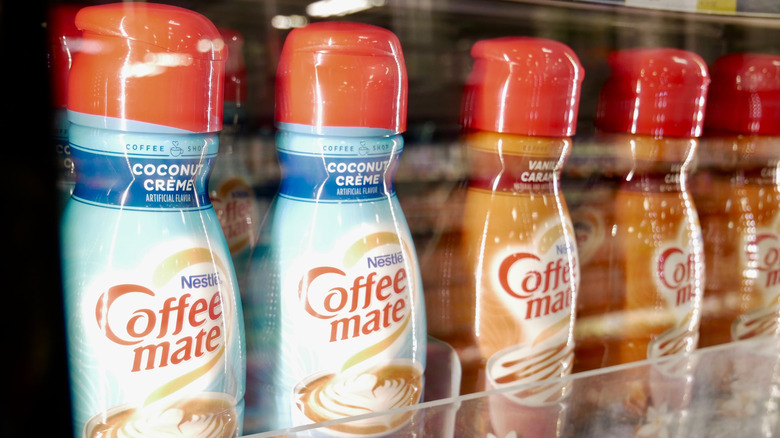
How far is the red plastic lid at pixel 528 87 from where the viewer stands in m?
0.72

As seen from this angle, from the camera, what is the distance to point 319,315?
65cm

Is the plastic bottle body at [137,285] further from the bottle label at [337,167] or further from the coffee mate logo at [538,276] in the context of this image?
the coffee mate logo at [538,276]

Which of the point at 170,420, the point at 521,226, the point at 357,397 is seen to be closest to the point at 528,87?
the point at 521,226

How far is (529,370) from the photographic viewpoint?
0.77 metres

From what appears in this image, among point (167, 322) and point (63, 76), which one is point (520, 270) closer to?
point (167, 322)

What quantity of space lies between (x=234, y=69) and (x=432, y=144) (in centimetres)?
27

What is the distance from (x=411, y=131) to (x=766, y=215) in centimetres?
52

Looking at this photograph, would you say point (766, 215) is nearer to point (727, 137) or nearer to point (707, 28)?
point (727, 137)

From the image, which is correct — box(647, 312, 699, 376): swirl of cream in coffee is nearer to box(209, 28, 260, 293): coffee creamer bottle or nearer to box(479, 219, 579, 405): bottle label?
box(479, 219, 579, 405): bottle label

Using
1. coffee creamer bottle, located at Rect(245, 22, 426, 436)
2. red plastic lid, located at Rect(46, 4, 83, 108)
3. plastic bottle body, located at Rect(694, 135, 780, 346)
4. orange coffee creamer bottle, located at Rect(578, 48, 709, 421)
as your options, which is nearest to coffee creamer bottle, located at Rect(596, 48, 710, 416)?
orange coffee creamer bottle, located at Rect(578, 48, 709, 421)

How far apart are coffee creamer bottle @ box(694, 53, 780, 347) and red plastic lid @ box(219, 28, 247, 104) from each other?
65 cm

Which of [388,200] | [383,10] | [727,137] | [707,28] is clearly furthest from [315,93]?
[707,28]

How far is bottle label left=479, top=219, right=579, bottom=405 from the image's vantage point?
0.76m

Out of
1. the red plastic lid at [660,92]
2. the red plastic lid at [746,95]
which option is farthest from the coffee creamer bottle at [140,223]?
the red plastic lid at [746,95]
